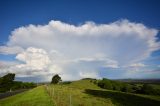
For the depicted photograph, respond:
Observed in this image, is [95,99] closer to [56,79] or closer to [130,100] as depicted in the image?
[130,100]

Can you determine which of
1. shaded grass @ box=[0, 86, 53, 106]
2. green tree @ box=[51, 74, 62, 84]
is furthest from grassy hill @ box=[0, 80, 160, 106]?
green tree @ box=[51, 74, 62, 84]

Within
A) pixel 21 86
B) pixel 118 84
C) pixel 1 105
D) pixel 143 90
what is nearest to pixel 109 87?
pixel 118 84

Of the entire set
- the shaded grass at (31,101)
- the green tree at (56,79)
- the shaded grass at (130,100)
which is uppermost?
the green tree at (56,79)

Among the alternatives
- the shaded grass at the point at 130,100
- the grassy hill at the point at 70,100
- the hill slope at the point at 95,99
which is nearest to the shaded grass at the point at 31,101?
the grassy hill at the point at 70,100

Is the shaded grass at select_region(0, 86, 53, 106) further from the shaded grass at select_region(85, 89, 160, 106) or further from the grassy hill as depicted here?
the shaded grass at select_region(85, 89, 160, 106)

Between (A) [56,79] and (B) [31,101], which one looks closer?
(B) [31,101]

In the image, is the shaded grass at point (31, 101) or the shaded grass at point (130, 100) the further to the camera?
the shaded grass at point (130, 100)

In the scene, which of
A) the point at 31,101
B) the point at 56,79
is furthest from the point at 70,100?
the point at 56,79

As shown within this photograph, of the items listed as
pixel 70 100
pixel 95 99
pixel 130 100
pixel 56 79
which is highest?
pixel 56 79

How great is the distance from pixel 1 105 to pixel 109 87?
98752 millimetres

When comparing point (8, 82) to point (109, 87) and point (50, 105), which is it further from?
point (50, 105)

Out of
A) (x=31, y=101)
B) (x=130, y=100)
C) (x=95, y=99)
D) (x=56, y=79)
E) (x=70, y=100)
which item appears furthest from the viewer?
(x=56, y=79)

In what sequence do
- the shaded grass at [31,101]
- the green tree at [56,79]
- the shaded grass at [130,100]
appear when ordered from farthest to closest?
the green tree at [56,79] < the shaded grass at [130,100] < the shaded grass at [31,101]

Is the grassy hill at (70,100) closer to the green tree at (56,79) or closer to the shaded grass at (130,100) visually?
the shaded grass at (130,100)
